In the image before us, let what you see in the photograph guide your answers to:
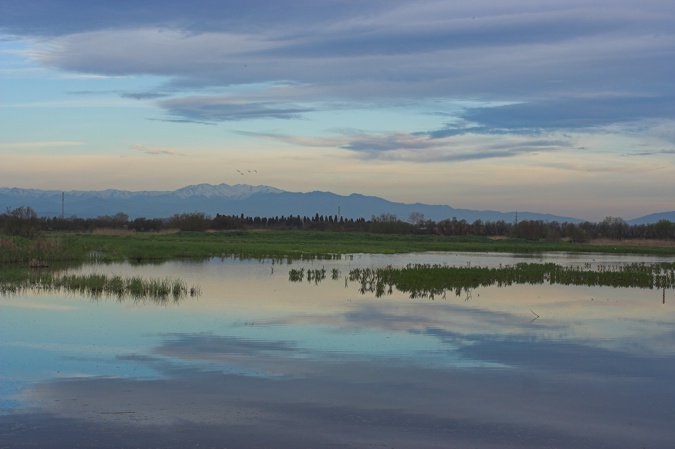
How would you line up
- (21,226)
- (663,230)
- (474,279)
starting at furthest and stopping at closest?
(663,230)
(21,226)
(474,279)

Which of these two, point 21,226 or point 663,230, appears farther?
point 663,230

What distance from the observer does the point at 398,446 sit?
10336 millimetres

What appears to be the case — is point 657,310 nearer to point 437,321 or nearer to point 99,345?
point 437,321

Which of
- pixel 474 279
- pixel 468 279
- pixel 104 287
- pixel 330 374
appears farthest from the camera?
pixel 474 279

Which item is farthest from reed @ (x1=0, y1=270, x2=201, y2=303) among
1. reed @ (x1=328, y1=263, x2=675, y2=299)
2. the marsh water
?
reed @ (x1=328, y1=263, x2=675, y2=299)

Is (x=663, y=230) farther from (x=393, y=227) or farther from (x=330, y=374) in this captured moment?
(x=330, y=374)

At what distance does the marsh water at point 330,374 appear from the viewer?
430 inches

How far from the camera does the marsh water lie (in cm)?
1093

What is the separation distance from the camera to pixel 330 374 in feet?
48.3

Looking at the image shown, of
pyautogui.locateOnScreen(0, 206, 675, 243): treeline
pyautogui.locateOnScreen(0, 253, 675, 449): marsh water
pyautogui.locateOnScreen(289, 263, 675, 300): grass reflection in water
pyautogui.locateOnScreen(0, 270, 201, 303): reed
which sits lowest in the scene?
pyautogui.locateOnScreen(0, 253, 675, 449): marsh water

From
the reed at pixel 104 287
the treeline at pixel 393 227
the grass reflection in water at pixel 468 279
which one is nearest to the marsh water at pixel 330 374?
the reed at pixel 104 287

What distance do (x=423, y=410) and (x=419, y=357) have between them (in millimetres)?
4443

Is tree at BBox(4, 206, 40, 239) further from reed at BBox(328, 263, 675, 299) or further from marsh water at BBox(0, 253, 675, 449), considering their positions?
marsh water at BBox(0, 253, 675, 449)

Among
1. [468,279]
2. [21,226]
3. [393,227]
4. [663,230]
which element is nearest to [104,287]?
[468,279]
